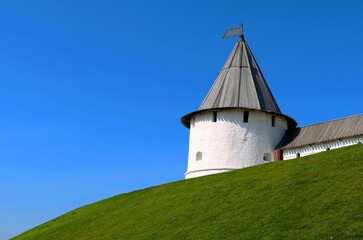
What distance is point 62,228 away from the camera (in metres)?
23.8

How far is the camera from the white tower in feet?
102

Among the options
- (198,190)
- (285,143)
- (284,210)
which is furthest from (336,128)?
(284,210)

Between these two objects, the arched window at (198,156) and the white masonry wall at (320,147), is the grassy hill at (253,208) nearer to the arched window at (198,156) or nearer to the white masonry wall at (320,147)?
the arched window at (198,156)

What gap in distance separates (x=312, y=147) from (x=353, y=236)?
1889cm

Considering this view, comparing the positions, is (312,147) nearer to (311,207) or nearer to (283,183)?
(283,183)

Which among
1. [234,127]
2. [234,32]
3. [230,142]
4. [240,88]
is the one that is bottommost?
[230,142]

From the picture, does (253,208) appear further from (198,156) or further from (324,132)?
(198,156)

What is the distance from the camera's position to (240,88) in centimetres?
3312

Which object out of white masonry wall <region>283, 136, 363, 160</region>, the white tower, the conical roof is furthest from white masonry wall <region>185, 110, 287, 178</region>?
white masonry wall <region>283, 136, 363, 160</region>

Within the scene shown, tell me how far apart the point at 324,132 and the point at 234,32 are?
503 inches

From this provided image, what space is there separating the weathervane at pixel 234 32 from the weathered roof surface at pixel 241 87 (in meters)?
1.52

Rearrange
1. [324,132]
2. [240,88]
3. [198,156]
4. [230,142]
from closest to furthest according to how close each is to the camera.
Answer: [324,132] → [230,142] → [198,156] → [240,88]

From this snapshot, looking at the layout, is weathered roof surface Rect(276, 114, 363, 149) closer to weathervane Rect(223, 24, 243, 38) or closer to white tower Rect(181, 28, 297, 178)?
white tower Rect(181, 28, 297, 178)

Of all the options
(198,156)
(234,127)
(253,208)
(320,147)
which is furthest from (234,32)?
(253,208)
